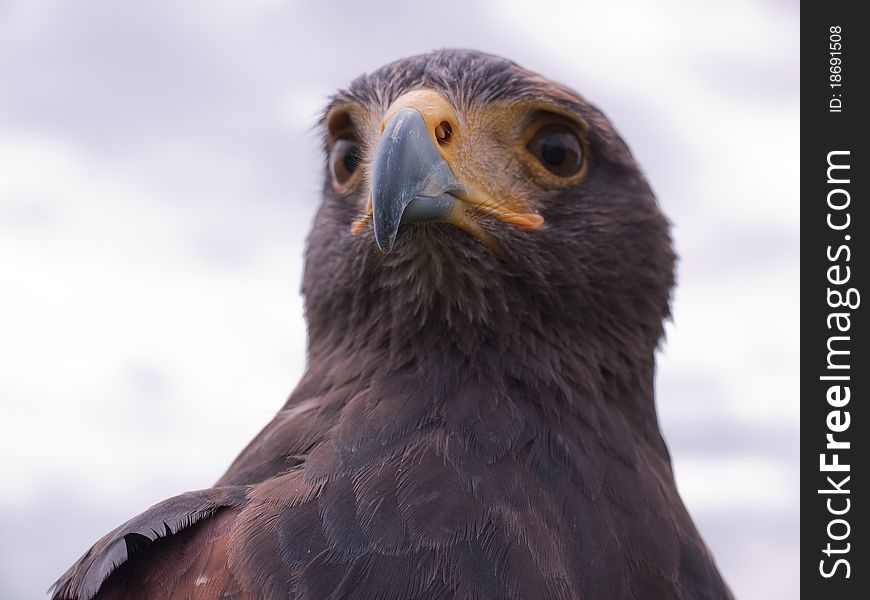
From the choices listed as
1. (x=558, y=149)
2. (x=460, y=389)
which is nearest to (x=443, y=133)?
(x=558, y=149)

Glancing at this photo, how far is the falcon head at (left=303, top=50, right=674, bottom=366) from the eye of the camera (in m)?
3.62

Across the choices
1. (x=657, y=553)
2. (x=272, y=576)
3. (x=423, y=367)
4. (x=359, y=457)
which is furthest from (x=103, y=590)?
(x=657, y=553)

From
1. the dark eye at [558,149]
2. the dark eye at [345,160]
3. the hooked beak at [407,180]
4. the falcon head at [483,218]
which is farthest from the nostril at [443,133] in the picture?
the dark eye at [345,160]

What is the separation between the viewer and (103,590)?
10.6ft

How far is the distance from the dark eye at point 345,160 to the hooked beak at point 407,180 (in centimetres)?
73

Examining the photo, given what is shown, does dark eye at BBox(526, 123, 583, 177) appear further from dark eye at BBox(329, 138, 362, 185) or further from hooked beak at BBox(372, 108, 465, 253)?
dark eye at BBox(329, 138, 362, 185)

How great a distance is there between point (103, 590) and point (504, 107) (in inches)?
90.3

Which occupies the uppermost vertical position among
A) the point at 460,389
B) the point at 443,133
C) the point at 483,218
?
the point at 443,133

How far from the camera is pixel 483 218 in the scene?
365cm

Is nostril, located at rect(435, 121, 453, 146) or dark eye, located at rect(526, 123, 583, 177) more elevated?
dark eye, located at rect(526, 123, 583, 177)

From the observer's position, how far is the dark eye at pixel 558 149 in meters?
3.97

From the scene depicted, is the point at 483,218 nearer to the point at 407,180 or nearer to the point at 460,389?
the point at 407,180

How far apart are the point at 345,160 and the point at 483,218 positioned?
85 cm

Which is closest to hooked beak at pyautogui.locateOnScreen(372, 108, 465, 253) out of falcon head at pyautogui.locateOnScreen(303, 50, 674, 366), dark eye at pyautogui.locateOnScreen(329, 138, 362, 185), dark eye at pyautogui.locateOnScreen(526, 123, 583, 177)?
falcon head at pyautogui.locateOnScreen(303, 50, 674, 366)
